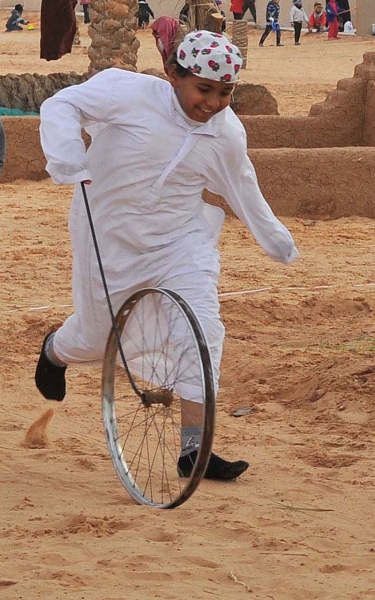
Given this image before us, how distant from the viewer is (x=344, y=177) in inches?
412

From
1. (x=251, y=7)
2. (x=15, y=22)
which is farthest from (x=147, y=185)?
(x=15, y=22)

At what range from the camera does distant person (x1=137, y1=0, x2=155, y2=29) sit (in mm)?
35250

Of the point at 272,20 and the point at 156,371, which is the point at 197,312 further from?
the point at 272,20

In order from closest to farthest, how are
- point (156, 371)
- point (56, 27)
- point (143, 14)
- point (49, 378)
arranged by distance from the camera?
point (156, 371) → point (49, 378) → point (56, 27) → point (143, 14)

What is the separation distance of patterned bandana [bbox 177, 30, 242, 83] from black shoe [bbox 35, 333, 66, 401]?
5.06 ft

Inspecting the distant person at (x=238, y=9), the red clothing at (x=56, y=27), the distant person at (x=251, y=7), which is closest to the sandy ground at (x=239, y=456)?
the red clothing at (x=56, y=27)

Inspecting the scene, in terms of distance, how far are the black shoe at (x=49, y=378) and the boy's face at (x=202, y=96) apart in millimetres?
1395

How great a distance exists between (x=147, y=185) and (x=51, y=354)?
3.46 ft

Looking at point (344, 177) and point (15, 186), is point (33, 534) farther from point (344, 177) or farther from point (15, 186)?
point (15, 186)

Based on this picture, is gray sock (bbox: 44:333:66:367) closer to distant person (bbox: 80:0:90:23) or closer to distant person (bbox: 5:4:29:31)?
distant person (bbox: 80:0:90:23)

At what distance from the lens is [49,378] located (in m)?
5.54

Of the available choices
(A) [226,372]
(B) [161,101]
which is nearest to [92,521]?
(B) [161,101]

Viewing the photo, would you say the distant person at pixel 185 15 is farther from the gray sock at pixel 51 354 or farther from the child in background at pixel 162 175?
the child in background at pixel 162 175

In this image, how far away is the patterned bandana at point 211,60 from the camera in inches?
179
